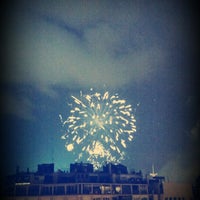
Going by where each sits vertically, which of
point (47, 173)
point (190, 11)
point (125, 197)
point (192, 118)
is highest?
point (190, 11)

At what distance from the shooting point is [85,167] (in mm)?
31797

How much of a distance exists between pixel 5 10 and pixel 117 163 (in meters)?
24.3

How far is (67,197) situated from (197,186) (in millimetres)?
13512

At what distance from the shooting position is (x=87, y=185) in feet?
97.1

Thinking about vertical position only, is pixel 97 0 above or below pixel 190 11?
above

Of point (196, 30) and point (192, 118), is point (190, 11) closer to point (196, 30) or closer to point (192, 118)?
point (196, 30)

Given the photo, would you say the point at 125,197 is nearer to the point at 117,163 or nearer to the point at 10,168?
the point at 117,163

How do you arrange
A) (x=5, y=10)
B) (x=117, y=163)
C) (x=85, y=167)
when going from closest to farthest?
A: (x=5, y=10)
(x=85, y=167)
(x=117, y=163)

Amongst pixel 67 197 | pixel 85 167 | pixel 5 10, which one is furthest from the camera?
pixel 85 167

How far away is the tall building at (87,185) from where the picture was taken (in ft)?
91.5

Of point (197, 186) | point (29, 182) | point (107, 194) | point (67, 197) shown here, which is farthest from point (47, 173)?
point (197, 186)

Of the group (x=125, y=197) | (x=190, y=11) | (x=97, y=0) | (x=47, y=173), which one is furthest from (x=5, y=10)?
(x=125, y=197)

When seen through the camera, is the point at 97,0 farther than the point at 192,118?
No

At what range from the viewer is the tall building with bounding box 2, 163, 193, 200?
27.9 m
